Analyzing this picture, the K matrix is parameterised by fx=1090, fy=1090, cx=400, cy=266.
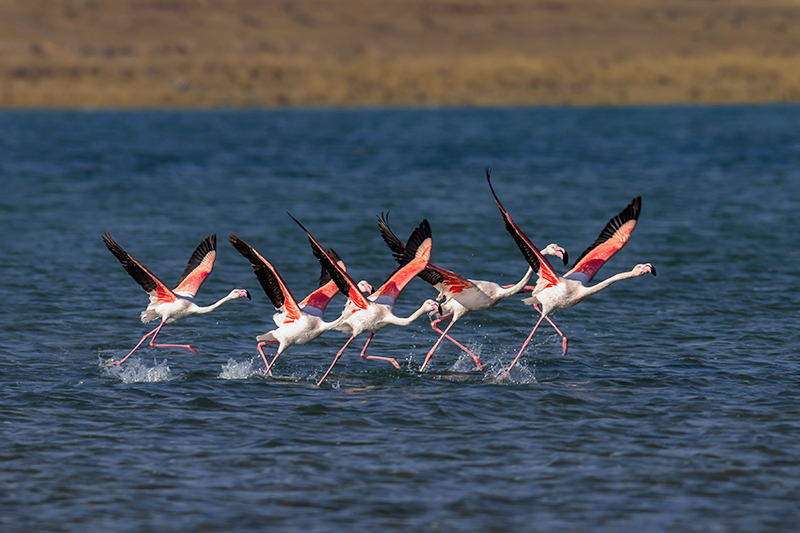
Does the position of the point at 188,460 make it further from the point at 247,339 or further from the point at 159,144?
the point at 159,144

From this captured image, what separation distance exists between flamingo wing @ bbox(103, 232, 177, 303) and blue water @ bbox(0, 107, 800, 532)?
100cm

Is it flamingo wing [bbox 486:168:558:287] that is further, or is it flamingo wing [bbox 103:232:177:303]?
flamingo wing [bbox 103:232:177:303]

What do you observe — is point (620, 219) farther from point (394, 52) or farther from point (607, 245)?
point (394, 52)

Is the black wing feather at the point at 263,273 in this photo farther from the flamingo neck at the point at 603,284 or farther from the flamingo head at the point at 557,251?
the flamingo neck at the point at 603,284

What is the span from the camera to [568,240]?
27922 millimetres

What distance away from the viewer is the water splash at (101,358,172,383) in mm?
15117

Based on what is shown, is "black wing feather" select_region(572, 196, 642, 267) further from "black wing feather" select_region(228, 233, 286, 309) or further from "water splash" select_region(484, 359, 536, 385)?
"black wing feather" select_region(228, 233, 286, 309)

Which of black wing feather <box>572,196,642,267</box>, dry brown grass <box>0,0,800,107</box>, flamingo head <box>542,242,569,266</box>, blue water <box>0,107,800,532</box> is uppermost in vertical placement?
dry brown grass <box>0,0,800,107</box>

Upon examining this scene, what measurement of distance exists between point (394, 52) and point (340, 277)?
331ft

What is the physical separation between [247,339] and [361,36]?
106 m

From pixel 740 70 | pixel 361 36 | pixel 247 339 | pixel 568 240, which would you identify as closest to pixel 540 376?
pixel 247 339

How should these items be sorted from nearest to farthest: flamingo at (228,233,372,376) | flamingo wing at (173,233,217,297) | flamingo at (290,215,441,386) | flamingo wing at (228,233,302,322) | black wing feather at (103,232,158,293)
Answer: flamingo wing at (228,233,302,322)
flamingo at (290,215,441,386)
flamingo at (228,233,372,376)
black wing feather at (103,232,158,293)
flamingo wing at (173,233,217,297)

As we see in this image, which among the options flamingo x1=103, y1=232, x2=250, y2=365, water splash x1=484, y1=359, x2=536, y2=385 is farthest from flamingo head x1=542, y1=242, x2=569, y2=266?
flamingo x1=103, y1=232, x2=250, y2=365

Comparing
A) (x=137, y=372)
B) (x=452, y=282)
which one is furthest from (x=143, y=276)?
(x=452, y=282)
